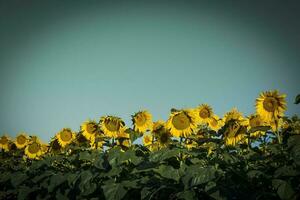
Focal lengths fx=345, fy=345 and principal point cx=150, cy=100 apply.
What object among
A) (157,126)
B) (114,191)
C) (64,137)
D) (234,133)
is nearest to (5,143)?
(64,137)

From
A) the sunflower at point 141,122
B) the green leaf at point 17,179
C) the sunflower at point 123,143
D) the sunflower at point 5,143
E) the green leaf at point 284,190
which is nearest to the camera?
the green leaf at point 284,190

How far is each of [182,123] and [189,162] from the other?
843 millimetres

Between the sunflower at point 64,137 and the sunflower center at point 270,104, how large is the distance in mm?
5503

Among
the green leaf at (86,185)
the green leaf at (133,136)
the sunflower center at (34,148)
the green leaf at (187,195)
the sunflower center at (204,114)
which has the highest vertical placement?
the sunflower center at (204,114)

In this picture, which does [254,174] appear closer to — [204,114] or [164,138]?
[164,138]

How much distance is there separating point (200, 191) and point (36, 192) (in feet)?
14.5

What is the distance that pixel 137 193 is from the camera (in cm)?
536

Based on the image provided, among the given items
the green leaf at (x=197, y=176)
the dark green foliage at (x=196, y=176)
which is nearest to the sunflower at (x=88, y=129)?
the dark green foliage at (x=196, y=176)

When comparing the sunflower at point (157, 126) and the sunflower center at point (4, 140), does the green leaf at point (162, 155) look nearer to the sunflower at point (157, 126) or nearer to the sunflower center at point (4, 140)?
the sunflower at point (157, 126)

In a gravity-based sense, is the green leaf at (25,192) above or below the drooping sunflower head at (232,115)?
below

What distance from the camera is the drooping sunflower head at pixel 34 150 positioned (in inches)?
426

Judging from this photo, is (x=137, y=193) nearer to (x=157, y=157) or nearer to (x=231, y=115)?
(x=157, y=157)

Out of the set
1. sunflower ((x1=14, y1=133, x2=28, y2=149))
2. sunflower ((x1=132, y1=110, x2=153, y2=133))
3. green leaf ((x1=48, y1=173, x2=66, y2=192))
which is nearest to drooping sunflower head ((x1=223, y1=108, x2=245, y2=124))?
sunflower ((x1=132, y1=110, x2=153, y2=133))

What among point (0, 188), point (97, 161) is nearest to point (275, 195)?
point (97, 161)
